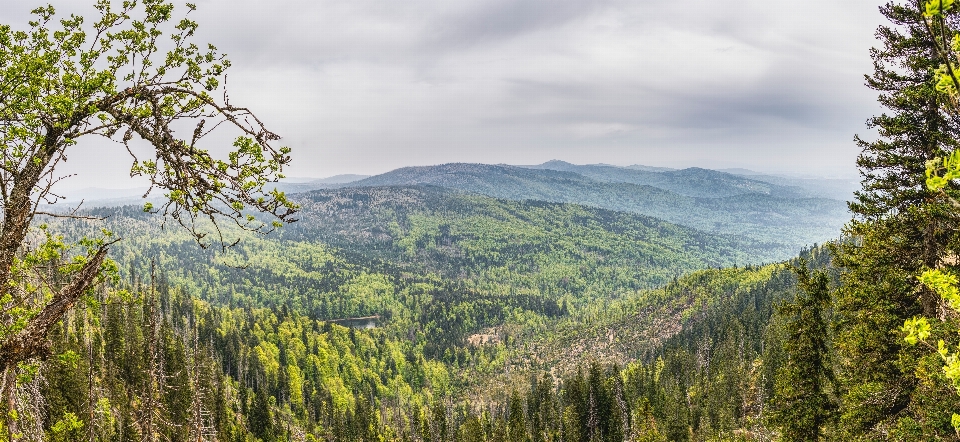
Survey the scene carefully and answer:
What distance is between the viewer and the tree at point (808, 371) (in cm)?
1909

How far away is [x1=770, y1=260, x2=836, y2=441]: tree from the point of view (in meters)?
19.1

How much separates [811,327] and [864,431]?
13.6ft

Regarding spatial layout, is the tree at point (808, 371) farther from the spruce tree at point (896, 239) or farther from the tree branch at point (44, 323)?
the tree branch at point (44, 323)

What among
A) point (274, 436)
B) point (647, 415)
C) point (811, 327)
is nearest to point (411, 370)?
point (274, 436)

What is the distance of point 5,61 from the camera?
6.86 metres

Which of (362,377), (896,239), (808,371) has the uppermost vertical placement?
(896,239)

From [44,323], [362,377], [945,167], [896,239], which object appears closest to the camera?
[945,167]

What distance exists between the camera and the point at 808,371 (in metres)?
19.4

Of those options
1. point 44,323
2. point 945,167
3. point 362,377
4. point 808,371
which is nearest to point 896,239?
point 808,371

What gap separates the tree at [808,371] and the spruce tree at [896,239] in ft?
6.44

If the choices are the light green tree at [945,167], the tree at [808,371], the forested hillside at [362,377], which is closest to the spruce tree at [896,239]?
the tree at [808,371]

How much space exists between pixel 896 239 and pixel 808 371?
597 cm

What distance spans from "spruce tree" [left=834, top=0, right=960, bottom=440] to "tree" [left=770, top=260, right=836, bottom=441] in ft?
6.44

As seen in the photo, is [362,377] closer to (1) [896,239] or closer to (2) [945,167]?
(1) [896,239]
